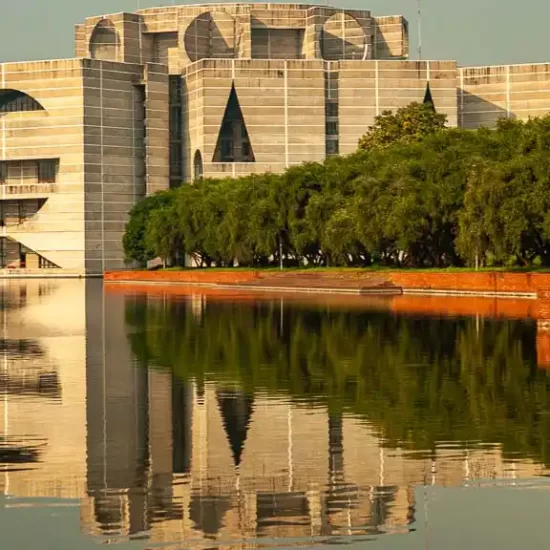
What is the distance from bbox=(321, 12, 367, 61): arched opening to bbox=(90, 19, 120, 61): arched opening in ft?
75.6

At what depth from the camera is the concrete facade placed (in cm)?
13812

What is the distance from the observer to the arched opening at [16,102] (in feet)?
469

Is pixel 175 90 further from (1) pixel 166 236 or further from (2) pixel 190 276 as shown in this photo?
(2) pixel 190 276

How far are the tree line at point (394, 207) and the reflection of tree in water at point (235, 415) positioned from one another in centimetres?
3744

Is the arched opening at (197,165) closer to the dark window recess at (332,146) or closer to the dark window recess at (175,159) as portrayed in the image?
the dark window recess at (175,159)

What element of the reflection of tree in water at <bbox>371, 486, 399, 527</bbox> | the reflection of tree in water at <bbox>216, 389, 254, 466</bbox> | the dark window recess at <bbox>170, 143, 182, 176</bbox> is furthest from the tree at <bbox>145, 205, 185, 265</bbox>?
the reflection of tree in water at <bbox>371, 486, 399, 527</bbox>

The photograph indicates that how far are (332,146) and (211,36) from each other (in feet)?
76.6

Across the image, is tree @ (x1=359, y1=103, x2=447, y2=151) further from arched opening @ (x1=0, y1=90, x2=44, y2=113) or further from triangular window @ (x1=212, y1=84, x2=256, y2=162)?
arched opening @ (x1=0, y1=90, x2=44, y2=113)

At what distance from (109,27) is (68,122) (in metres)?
21.8

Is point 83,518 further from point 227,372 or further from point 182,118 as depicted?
point 182,118

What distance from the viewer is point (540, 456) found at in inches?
548

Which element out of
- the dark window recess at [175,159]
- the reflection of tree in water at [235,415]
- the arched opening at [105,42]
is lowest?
the reflection of tree in water at [235,415]

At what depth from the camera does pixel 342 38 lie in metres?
156

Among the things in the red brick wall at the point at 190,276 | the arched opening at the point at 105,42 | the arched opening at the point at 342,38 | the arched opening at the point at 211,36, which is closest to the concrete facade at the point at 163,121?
the arched opening at the point at 211,36
